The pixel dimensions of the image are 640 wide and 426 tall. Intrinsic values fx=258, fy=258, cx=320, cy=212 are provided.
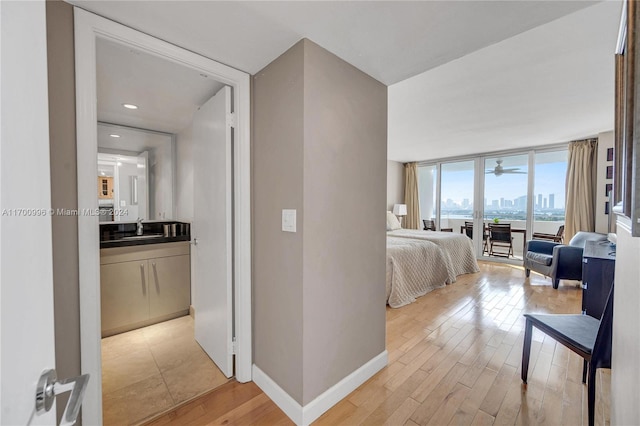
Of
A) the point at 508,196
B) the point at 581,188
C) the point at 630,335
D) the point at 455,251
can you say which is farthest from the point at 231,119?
the point at 508,196

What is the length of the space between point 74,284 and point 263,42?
1.54 m

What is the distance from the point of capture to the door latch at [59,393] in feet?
1.54

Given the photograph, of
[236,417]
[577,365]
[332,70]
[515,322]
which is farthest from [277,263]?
[515,322]

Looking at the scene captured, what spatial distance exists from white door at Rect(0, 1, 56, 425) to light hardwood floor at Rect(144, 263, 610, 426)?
1368mm

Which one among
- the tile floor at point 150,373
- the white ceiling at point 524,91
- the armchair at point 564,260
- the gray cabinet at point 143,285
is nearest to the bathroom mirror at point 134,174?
the gray cabinet at point 143,285

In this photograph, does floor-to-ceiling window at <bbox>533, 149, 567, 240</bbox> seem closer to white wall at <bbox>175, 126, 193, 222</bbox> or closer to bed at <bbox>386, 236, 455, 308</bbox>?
bed at <bbox>386, 236, 455, 308</bbox>

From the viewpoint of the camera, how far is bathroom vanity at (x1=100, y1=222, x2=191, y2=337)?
2391 millimetres

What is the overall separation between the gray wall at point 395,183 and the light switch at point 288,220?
230 inches

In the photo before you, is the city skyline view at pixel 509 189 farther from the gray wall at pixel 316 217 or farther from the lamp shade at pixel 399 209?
the gray wall at pixel 316 217

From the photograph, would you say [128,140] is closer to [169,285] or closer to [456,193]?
[169,285]

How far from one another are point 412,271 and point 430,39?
2769mm

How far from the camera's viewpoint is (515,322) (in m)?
2.76

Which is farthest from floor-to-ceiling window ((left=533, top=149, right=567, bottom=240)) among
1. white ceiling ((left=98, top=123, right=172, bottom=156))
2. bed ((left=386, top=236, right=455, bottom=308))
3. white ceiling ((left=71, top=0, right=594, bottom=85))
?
white ceiling ((left=98, top=123, right=172, bottom=156))

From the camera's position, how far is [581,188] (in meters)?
4.52
